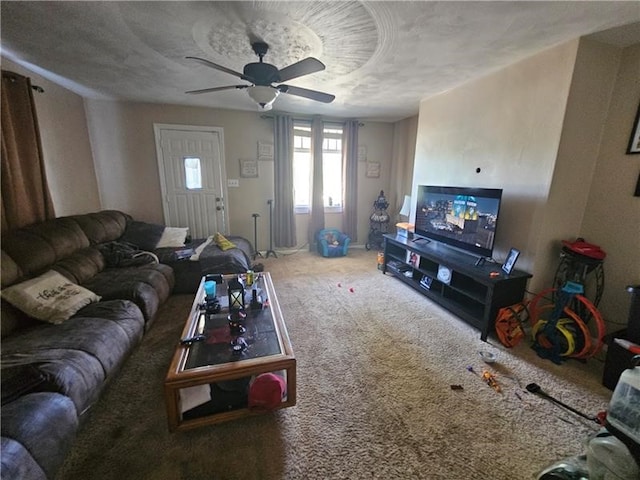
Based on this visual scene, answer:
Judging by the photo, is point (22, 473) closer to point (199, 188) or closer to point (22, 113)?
point (22, 113)

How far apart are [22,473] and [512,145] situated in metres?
3.63

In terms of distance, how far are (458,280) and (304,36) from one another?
2545 mm

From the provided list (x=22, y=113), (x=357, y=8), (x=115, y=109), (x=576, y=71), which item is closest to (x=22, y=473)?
(x=357, y=8)

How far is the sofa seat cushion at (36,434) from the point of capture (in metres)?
0.96

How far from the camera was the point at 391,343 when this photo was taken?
2221 millimetres

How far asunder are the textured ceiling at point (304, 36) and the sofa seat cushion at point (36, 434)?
86.0 inches

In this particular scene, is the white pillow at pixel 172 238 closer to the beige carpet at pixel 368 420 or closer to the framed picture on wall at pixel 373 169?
the beige carpet at pixel 368 420

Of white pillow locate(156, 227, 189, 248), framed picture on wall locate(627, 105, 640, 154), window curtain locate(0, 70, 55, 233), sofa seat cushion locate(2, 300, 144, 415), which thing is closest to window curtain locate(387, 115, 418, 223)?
framed picture on wall locate(627, 105, 640, 154)

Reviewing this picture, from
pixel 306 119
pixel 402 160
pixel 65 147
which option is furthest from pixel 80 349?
pixel 402 160

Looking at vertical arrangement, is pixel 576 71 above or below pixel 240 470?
above

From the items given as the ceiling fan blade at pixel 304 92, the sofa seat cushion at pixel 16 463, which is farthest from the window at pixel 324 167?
the sofa seat cushion at pixel 16 463

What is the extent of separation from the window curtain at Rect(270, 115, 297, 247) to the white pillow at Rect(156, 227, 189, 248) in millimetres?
1481

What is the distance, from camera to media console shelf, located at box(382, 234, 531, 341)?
2238 millimetres

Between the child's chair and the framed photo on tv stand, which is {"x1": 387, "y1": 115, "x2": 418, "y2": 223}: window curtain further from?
the framed photo on tv stand
